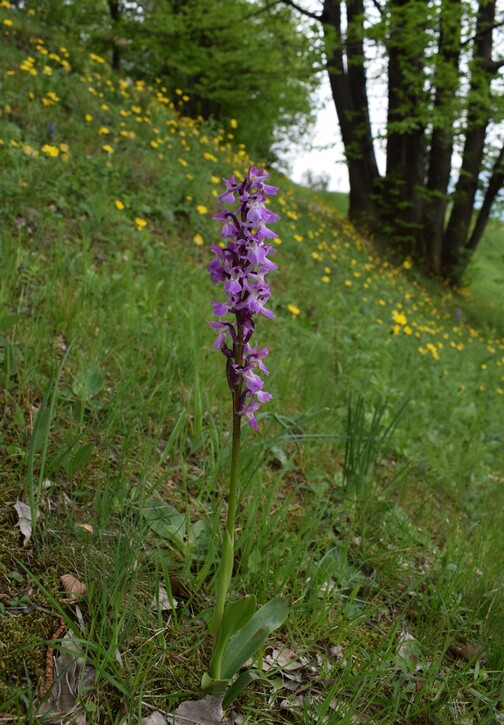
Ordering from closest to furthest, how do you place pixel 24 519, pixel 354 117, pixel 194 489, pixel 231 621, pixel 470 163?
pixel 231 621 → pixel 24 519 → pixel 194 489 → pixel 354 117 → pixel 470 163

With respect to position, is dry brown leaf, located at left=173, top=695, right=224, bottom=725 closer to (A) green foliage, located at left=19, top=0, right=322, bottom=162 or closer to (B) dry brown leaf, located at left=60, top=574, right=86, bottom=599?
(B) dry brown leaf, located at left=60, top=574, right=86, bottom=599

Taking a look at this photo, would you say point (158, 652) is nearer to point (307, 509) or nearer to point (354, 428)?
point (307, 509)

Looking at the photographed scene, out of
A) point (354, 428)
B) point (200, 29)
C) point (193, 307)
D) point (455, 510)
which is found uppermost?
point (200, 29)

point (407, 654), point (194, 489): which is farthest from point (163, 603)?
point (407, 654)

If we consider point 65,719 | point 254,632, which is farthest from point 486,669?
point 65,719

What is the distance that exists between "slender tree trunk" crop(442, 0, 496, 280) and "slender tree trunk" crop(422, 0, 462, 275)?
0.32 m

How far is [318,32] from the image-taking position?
8875 millimetres

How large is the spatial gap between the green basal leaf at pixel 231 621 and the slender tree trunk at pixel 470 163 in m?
10.1

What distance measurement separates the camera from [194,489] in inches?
75.0

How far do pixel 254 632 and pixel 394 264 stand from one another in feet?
31.4

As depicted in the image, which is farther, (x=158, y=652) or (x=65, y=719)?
(x=158, y=652)

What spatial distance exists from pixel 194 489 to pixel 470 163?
11.5 m

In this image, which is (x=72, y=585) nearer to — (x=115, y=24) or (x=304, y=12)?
(x=115, y=24)

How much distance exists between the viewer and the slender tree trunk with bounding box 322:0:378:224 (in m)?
10.2
